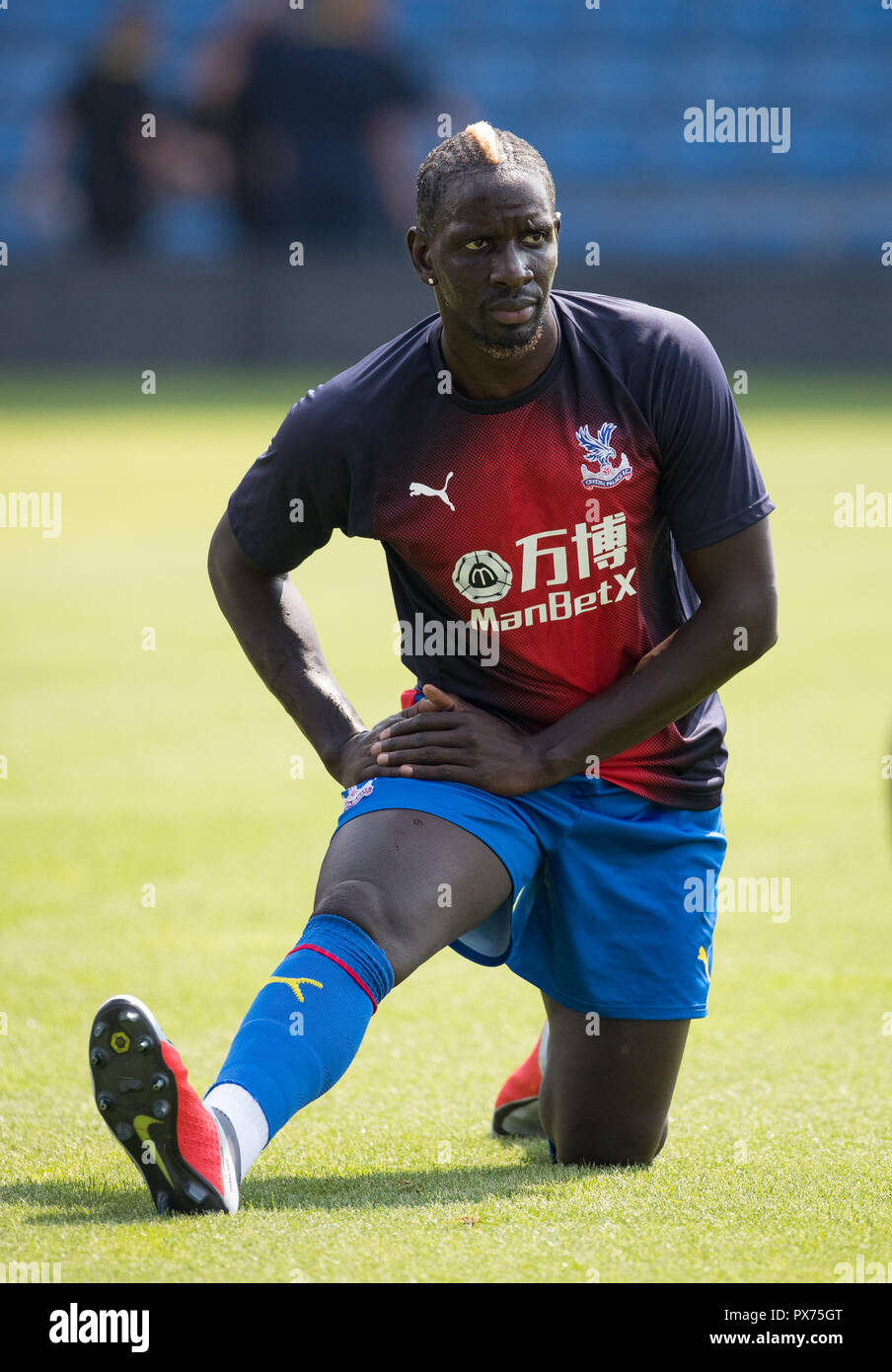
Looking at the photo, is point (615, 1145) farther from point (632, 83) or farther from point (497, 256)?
point (632, 83)

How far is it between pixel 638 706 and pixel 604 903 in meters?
0.40

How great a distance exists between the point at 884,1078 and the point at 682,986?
0.75 m

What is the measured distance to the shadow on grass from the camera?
3.06 metres

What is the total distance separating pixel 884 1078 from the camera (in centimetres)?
398

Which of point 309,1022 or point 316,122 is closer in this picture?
point 309,1022

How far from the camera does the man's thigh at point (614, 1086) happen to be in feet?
11.4

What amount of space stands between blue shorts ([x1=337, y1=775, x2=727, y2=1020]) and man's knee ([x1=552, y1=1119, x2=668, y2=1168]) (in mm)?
216

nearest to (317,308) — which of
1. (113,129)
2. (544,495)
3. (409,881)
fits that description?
(113,129)

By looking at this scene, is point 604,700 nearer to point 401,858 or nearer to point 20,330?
point 401,858

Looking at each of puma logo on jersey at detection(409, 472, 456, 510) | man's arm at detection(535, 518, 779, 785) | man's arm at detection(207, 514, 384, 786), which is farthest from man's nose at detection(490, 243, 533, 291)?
man's arm at detection(207, 514, 384, 786)

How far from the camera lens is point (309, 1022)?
2.94 metres

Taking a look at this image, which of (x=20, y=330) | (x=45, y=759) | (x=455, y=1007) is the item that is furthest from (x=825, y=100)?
(x=455, y=1007)

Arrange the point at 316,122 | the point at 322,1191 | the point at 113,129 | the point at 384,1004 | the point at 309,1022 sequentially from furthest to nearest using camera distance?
the point at 113,129
the point at 316,122
the point at 384,1004
the point at 322,1191
the point at 309,1022

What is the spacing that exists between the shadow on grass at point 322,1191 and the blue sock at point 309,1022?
0.78 feet
